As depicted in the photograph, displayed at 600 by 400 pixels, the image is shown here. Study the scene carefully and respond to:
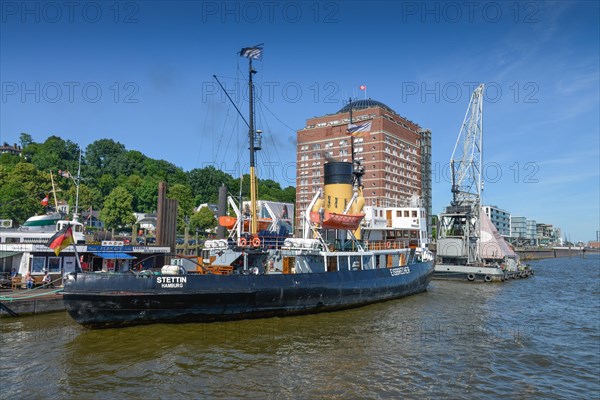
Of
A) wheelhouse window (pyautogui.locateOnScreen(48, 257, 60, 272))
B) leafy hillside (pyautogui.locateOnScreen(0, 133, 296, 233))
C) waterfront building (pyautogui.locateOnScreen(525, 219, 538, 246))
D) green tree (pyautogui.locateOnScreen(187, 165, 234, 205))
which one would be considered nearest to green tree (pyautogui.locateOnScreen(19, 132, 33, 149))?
leafy hillside (pyautogui.locateOnScreen(0, 133, 296, 233))

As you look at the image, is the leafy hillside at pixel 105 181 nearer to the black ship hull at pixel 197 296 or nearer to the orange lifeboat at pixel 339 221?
the black ship hull at pixel 197 296

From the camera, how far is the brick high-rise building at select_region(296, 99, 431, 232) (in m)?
95.5

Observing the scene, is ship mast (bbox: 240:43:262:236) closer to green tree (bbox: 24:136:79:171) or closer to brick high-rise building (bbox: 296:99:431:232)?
brick high-rise building (bbox: 296:99:431:232)

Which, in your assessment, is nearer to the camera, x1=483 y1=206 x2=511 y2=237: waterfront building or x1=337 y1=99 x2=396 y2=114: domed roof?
x1=337 y1=99 x2=396 y2=114: domed roof

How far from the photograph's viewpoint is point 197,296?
64.1ft

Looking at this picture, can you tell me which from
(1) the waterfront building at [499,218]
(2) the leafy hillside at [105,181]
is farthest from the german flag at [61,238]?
(1) the waterfront building at [499,218]

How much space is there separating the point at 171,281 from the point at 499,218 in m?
158

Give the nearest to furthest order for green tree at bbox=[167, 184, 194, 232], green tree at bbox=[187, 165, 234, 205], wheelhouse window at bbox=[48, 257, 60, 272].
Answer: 1. wheelhouse window at bbox=[48, 257, 60, 272]
2. green tree at bbox=[167, 184, 194, 232]
3. green tree at bbox=[187, 165, 234, 205]

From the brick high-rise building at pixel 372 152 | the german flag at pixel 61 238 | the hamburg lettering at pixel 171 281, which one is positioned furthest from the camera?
the brick high-rise building at pixel 372 152

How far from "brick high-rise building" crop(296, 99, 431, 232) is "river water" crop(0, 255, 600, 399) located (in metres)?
71.9

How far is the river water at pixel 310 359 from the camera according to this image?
41.3 feet

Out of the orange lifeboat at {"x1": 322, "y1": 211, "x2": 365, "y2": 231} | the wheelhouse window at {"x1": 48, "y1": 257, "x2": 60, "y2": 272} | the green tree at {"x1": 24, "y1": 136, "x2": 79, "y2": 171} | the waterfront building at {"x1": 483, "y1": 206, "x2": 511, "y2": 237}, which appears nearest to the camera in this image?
the orange lifeboat at {"x1": 322, "y1": 211, "x2": 365, "y2": 231}

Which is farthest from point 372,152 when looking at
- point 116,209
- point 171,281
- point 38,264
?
point 171,281

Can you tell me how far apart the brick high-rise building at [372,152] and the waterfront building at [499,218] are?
43870mm
